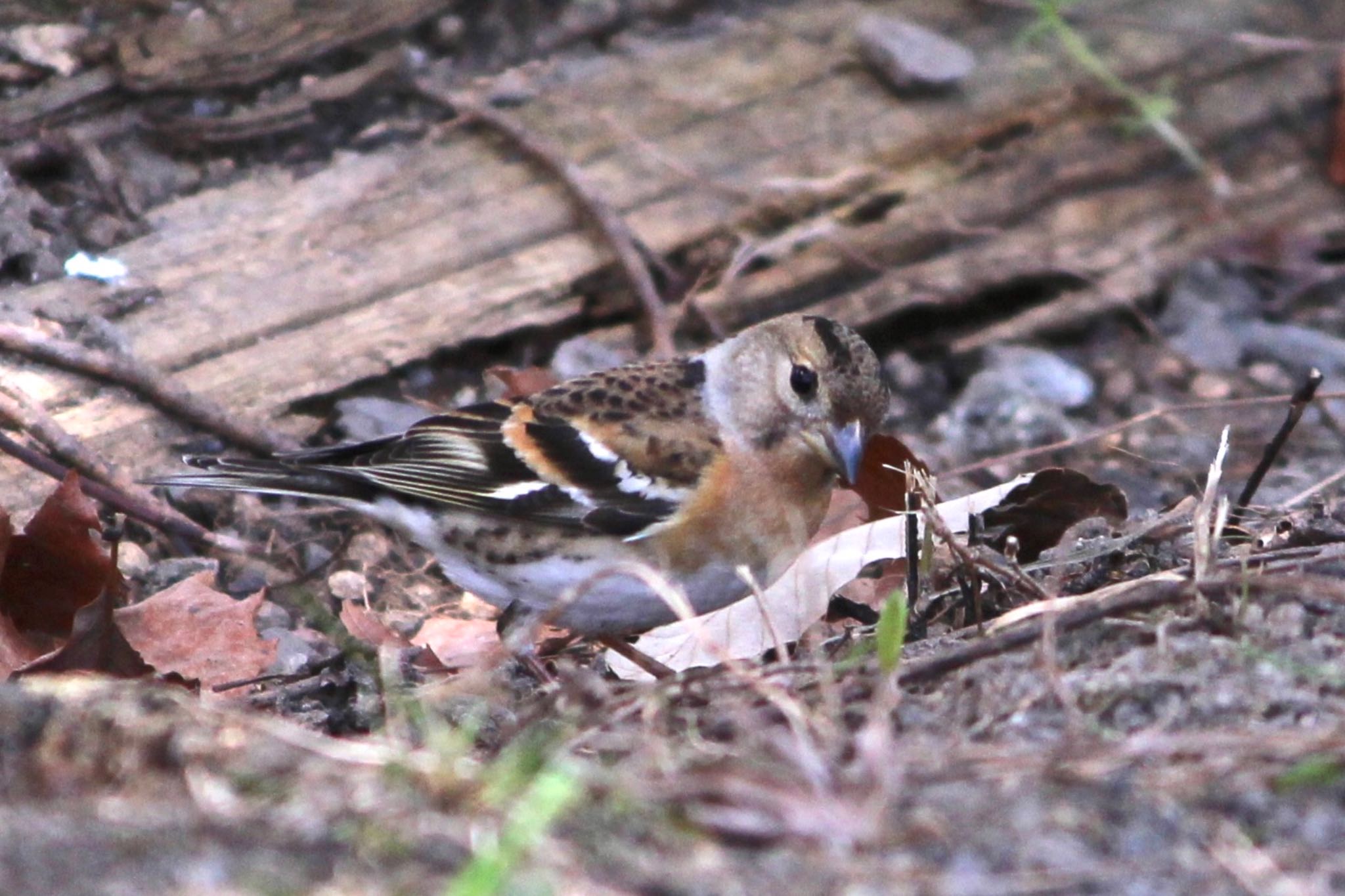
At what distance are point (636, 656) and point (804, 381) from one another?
830 millimetres

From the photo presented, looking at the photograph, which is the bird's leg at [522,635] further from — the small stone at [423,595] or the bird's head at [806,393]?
the bird's head at [806,393]

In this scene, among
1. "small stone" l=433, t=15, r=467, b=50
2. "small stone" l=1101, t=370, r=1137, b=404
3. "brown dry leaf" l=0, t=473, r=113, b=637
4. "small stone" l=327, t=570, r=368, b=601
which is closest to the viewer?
"brown dry leaf" l=0, t=473, r=113, b=637

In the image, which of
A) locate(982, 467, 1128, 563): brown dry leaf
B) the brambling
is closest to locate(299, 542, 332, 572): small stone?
the brambling

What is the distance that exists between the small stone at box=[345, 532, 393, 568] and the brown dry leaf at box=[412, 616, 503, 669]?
321 millimetres

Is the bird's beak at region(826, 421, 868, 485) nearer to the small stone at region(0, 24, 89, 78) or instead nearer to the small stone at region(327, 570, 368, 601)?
the small stone at region(327, 570, 368, 601)

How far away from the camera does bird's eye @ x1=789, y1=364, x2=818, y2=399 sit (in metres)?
4.27

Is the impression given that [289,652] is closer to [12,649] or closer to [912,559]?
[12,649]

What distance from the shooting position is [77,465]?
4402 millimetres

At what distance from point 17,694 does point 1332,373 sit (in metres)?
5.33

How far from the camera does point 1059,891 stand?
2201 millimetres

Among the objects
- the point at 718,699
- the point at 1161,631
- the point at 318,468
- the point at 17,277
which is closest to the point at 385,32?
the point at 17,277

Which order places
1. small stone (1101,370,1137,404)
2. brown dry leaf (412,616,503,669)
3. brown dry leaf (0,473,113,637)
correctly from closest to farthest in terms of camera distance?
brown dry leaf (0,473,113,637) → brown dry leaf (412,616,503,669) → small stone (1101,370,1137,404)

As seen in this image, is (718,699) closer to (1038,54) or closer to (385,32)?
(385,32)

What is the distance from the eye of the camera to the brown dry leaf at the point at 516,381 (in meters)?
5.20
